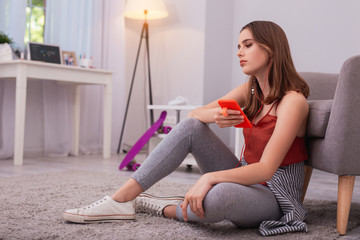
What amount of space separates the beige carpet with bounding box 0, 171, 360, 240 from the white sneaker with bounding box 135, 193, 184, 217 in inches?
1.1

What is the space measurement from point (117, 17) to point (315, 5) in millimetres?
1798

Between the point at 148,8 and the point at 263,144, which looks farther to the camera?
the point at 148,8

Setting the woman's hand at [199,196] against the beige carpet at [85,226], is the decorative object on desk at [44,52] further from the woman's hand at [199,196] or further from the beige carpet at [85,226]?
the woman's hand at [199,196]

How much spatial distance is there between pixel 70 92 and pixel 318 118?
2.67 metres

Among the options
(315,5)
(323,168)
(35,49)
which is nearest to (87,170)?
(35,49)

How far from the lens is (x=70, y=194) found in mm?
1746

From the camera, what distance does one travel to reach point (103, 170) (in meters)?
2.64

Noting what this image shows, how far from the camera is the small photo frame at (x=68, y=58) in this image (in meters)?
3.33

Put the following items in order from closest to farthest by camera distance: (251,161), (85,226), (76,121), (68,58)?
(85,226) → (251,161) → (68,58) → (76,121)

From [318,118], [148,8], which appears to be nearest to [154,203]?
[318,118]

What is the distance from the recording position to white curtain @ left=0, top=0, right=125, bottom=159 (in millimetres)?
3316

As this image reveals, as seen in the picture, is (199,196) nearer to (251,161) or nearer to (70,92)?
(251,161)

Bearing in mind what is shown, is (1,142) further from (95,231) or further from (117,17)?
(95,231)

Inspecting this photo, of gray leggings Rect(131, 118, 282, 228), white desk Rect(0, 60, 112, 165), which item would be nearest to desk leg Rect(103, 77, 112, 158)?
white desk Rect(0, 60, 112, 165)
